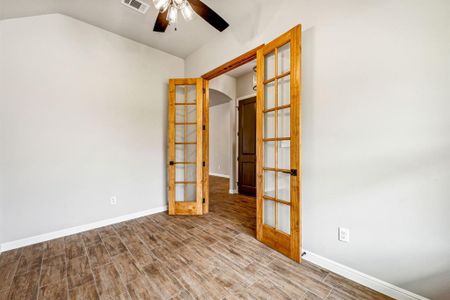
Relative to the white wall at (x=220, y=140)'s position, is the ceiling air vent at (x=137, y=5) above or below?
above

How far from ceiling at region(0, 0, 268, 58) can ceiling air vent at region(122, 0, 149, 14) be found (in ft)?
0.20

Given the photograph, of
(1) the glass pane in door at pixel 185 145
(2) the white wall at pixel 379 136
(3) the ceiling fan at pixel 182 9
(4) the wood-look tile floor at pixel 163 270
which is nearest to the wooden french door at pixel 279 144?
(2) the white wall at pixel 379 136

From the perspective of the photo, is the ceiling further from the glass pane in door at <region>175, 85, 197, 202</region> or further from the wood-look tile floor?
the wood-look tile floor

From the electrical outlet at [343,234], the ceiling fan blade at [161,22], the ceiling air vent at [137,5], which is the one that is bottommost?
the electrical outlet at [343,234]

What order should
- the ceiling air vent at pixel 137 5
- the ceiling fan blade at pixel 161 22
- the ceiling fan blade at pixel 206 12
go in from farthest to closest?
the ceiling air vent at pixel 137 5 → the ceiling fan blade at pixel 161 22 → the ceiling fan blade at pixel 206 12

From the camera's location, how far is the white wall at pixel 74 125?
2082 millimetres

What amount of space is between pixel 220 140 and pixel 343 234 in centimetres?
566

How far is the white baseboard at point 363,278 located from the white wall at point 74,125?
2.67 metres

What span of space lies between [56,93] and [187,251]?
2.68 metres

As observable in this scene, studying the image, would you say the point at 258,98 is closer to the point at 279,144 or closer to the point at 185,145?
the point at 279,144

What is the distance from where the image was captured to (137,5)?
7.34 ft

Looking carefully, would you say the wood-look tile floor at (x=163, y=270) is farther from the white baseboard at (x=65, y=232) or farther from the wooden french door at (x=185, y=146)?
the wooden french door at (x=185, y=146)

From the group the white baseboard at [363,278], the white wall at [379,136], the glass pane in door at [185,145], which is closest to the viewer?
the white wall at [379,136]

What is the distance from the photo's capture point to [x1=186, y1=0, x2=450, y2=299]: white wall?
1.21 m
